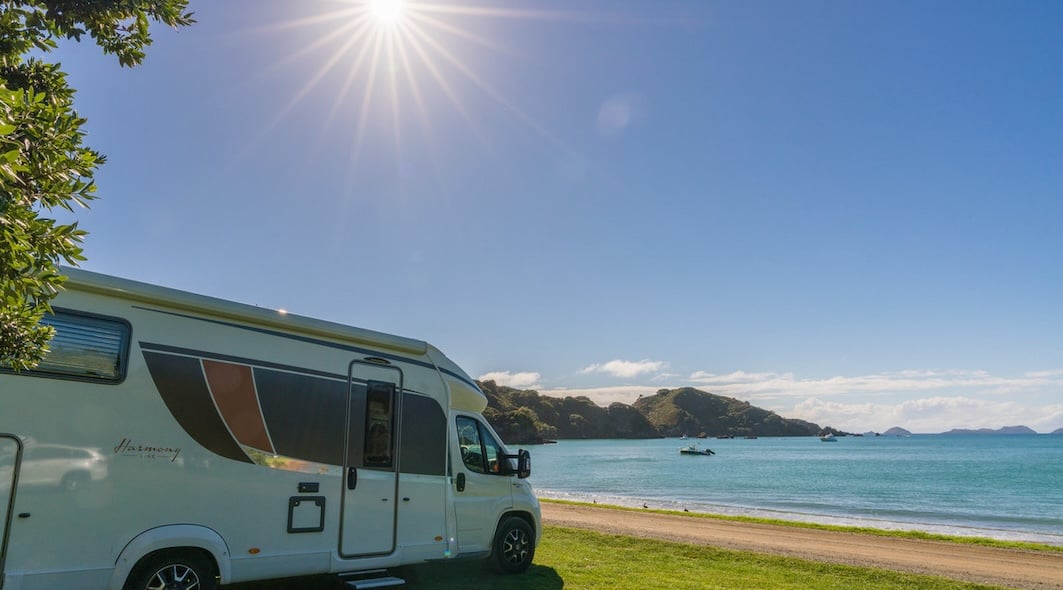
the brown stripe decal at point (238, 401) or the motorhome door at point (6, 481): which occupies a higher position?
the brown stripe decal at point (238, 401)

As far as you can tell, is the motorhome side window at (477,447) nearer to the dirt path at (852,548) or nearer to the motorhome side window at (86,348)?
the motorhome side window at (86,348)

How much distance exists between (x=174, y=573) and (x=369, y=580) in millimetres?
2119

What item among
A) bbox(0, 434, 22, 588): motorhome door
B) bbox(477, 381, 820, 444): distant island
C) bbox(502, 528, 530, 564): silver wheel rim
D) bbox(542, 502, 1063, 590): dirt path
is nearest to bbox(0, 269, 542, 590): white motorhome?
bbox(0, 434, 22, 588): motorhome door

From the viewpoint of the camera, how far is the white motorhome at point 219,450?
5.18 meters

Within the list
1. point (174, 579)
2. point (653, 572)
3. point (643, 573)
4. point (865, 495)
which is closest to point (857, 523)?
point (865, 495)

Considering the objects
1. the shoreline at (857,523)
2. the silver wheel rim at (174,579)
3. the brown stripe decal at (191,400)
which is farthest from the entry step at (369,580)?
the shoreline at (857,523)

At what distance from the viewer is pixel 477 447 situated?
29.1 feet

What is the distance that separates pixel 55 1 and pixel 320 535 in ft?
17.1

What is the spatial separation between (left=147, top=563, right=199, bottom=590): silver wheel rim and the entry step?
1.70 metres

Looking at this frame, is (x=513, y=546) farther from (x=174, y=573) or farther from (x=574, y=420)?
(x=574, y=420)

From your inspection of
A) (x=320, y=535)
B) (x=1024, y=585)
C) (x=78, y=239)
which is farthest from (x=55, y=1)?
(x=1024, y=585)

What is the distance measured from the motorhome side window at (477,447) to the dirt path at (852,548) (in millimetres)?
7237

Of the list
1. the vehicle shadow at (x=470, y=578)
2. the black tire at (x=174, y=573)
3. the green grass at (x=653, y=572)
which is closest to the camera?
the black tire at (x=174, y=573)

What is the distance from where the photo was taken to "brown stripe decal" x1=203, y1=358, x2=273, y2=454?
6297 mm
